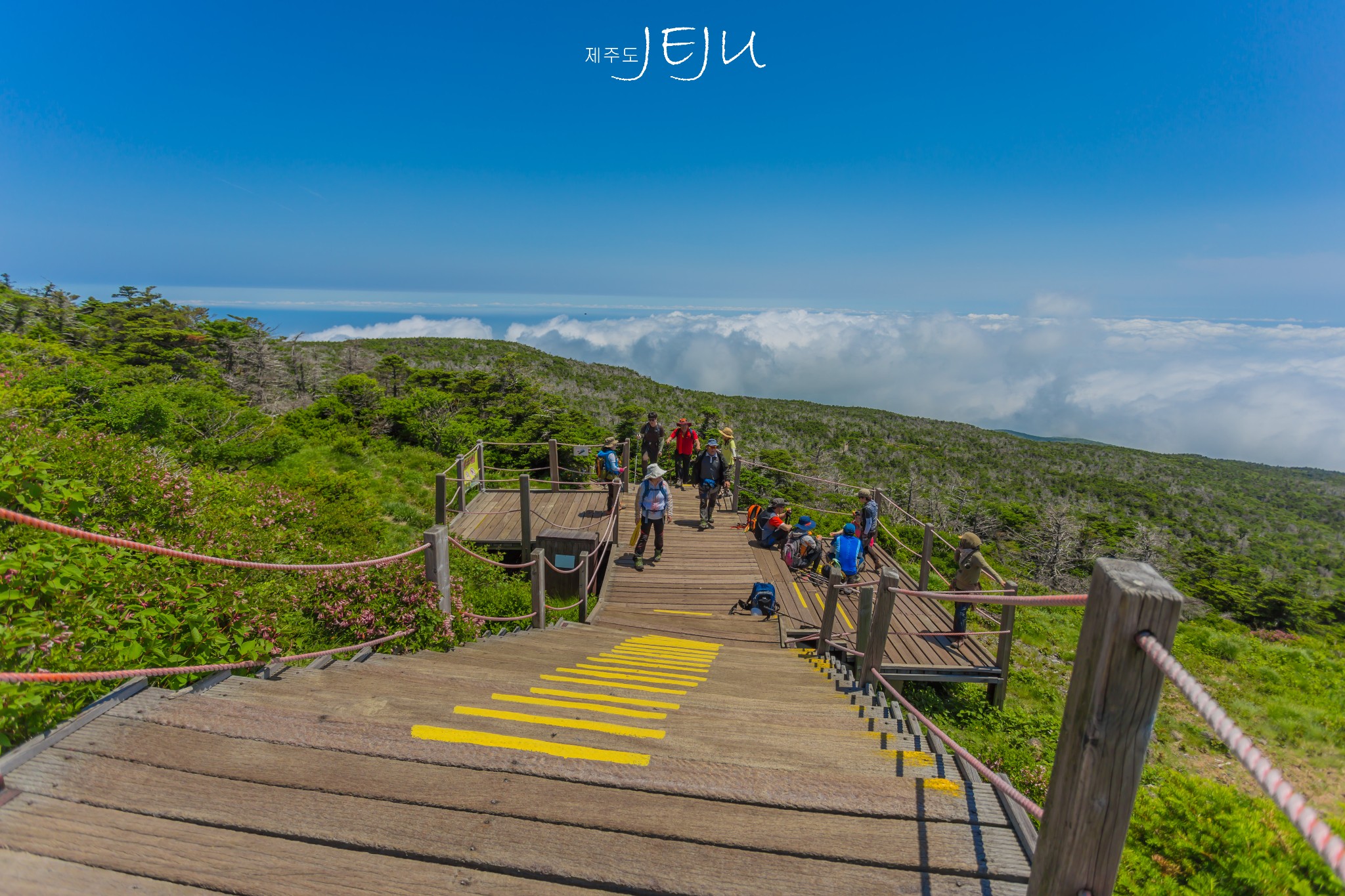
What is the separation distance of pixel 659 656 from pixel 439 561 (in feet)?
7.54

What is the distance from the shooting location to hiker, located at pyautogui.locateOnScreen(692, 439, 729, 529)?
11.0m

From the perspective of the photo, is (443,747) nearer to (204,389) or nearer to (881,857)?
(881,857)

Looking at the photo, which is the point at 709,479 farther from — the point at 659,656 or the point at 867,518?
Answer: the point at 659,656

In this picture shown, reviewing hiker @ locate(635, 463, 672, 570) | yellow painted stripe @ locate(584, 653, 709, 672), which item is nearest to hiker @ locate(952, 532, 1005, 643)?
yellow painted stripe @ locate(584, 653, 709, 672)

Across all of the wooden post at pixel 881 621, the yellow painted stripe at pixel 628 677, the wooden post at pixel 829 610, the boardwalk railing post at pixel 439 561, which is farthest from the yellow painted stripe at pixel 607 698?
the wooden post at pixel 829 610

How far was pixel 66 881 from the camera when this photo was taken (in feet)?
5.57

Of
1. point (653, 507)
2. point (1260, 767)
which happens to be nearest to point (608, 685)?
point (1260, 767)

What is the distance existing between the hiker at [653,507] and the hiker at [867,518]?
327 cm

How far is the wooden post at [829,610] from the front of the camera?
20.0 feet

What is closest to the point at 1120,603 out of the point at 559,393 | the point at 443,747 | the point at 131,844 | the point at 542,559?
the point at 443,747

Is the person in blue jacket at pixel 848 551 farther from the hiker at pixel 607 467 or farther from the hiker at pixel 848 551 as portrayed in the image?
the hiker at pixel 607 467

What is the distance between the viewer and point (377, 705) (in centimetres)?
292

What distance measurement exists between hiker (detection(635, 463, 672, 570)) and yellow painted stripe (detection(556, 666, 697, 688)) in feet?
14.2

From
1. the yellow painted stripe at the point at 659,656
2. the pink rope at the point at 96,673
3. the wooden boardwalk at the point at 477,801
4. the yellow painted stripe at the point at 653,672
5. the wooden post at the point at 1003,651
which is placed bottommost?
the wooden post at the point at 1003,651
